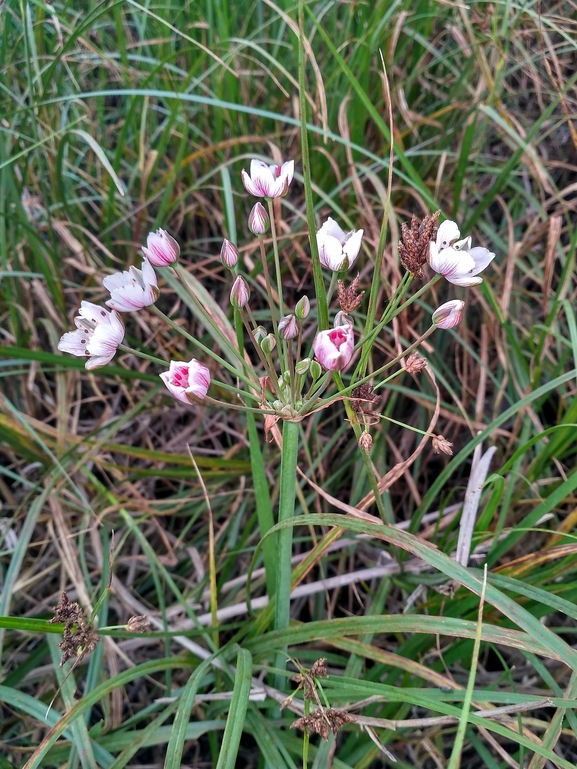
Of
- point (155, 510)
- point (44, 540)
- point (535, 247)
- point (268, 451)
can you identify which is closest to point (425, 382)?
point (268, 451)

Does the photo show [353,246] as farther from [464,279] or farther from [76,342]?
[76,342]

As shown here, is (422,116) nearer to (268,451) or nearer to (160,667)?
(268,451)

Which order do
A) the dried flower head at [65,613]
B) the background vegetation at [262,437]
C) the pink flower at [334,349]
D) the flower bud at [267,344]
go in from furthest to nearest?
the background vegetation at [262,437] < the dried flower head at [65,613] < the flower bud at [267,344] < the pink flower at [334,349]

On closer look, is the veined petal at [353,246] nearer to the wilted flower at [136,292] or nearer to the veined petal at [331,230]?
the veined petal at [331,230]

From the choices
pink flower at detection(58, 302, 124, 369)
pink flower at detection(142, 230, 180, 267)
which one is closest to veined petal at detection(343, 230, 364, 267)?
pink flower at detection(142, 230, 180, 267)

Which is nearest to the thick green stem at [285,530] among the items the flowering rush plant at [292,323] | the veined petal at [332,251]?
the flowering rush plant at [292,323]

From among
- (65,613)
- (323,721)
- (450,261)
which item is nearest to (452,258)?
(450,261)
